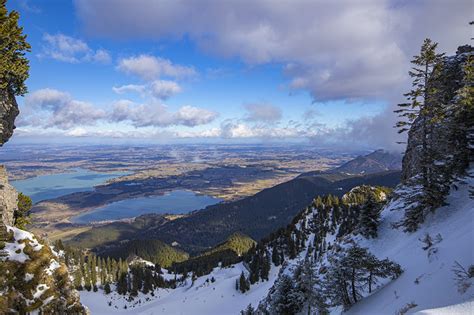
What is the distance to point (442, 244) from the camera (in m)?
20.1

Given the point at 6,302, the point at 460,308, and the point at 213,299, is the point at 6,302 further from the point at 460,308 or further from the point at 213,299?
the point at 213,299

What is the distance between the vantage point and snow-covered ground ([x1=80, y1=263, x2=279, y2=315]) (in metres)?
66.1

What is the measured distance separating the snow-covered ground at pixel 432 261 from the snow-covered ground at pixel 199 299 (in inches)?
1588

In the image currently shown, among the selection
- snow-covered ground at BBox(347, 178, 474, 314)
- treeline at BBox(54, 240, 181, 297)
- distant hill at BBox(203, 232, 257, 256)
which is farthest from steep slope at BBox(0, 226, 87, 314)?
distant hill at BBox(203, 232, 257, 256)

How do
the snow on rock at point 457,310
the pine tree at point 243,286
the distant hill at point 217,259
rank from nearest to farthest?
the snow on rock at point 457,310 < the pine tree at point 243,286 < the distant hill at point 217,259

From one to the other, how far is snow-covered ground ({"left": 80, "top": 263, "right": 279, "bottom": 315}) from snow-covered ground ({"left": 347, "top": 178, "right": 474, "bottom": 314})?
4035cm

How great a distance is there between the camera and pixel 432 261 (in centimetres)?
1900

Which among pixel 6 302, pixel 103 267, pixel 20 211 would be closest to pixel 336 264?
pixel 6 302

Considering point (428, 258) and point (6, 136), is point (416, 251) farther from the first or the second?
point (6, 136)

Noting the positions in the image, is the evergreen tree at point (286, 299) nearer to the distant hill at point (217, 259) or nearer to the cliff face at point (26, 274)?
the cliff face at point (26, 274)

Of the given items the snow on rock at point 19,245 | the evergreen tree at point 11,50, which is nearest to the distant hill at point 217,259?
the snow on rock at point 19,245

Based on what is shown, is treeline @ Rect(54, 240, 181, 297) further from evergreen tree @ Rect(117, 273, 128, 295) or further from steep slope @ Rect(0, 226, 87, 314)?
steep slope @ Rect(0, 226, 87, 314)

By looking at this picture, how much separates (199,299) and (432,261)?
218 ft

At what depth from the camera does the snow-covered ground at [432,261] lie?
14539 mm
